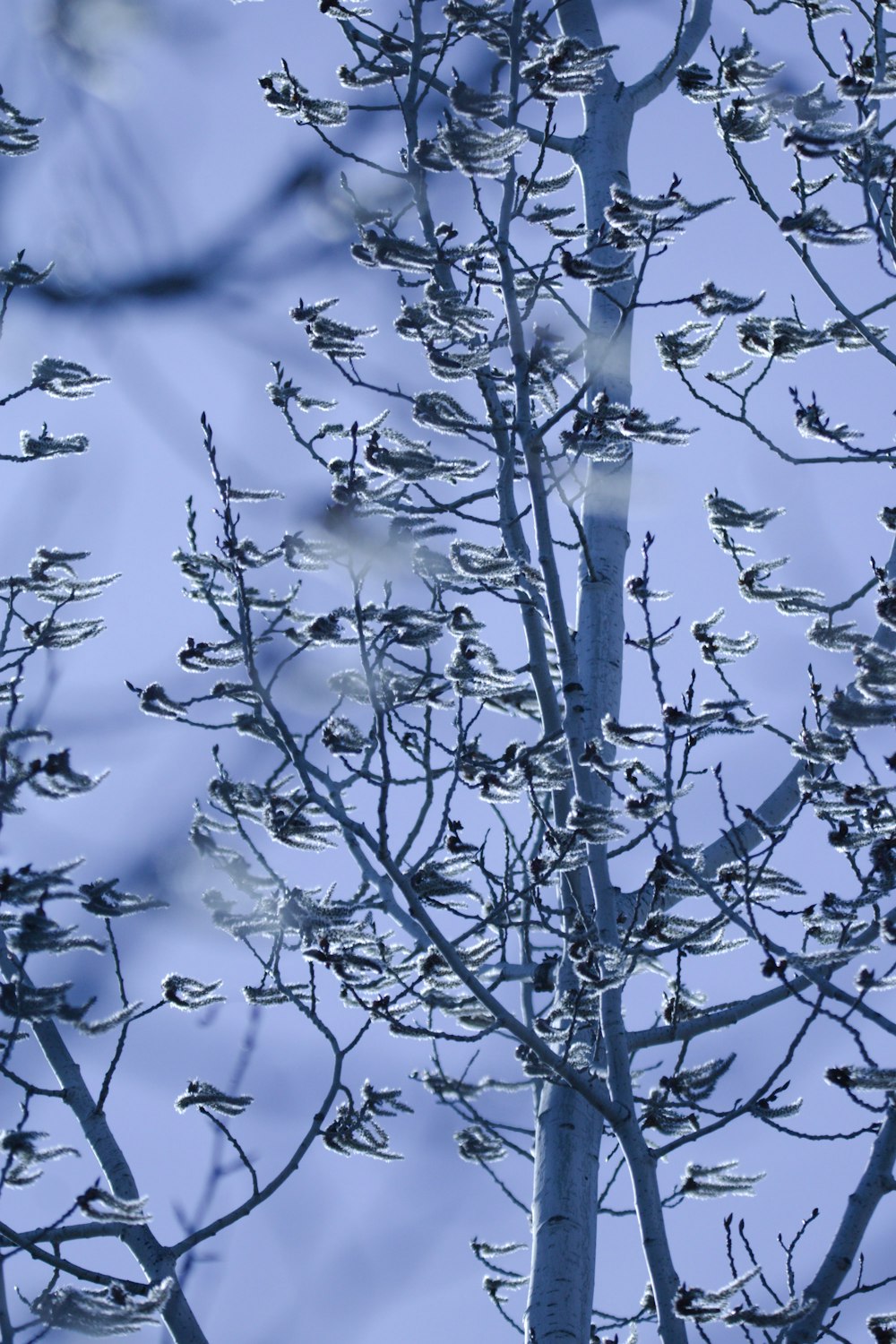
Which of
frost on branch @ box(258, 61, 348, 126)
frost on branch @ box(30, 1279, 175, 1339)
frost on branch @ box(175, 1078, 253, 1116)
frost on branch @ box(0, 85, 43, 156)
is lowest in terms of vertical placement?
frost on branch @ box(30, 1279, 175, 1339)

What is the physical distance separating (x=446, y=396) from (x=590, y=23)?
423 cm

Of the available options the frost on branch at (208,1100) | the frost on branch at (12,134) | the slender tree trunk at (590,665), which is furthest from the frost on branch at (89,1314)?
the frost on branch at (12,134)

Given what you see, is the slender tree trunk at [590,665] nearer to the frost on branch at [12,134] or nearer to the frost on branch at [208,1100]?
the frost on branch at [208,1100]

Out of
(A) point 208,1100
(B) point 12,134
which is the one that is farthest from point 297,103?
(A) point 208,1100

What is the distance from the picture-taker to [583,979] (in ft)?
14.8

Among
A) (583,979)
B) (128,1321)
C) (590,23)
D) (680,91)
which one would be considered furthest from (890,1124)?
→ (590,23)

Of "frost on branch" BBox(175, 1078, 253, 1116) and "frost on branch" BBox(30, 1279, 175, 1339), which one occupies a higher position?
"frost on branch" BBox(175, 1078, 253, 1116)

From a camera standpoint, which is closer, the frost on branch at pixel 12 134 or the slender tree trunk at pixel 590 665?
the frost on branch at pixel 12 134

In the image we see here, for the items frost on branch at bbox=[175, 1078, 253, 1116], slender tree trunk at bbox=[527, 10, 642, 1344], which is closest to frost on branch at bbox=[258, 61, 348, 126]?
slender tree trunk at bbox=[527, 10, 642, 1344]

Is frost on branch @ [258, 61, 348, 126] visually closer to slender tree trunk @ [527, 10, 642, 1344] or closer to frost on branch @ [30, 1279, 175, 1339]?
slender tree trunk @ [527, 10, 642, 1344]

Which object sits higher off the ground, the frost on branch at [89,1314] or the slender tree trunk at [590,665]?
the slender tree trunk at [590,665]

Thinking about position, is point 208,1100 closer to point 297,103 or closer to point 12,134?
point 12,134

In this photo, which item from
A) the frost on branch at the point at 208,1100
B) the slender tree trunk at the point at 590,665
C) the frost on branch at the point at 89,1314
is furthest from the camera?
the slender tree trunk at the point at 590,665

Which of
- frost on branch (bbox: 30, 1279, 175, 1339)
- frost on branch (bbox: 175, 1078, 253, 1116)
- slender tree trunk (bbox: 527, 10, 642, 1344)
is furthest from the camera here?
slender tree trunk (bbox: 527, 10, 642, 1344)
